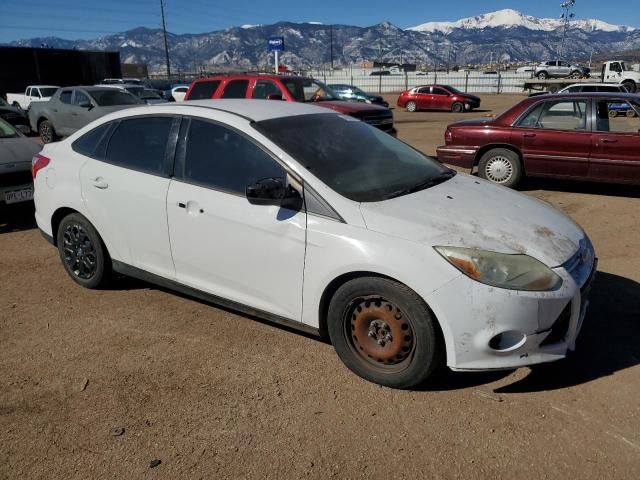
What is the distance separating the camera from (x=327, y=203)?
296 cm

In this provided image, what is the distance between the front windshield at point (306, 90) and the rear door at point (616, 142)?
5.67 meters

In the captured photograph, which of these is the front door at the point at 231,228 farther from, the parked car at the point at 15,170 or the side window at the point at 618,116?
the side window at the point at 618,116

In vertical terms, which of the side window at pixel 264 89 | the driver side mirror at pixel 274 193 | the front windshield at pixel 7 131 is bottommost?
the driver side mirror at pixel 274 193

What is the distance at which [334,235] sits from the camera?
290 cm

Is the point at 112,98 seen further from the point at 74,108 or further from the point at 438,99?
the point at 438,99

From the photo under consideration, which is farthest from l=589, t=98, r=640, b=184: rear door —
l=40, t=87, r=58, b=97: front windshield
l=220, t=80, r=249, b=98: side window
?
l=40, t=87, r=58, b=97: front windshield

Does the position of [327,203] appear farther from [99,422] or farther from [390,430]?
[99,422]

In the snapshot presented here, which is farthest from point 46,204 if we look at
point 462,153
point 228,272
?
point 462,153

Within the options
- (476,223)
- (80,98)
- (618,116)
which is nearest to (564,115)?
(618,116)

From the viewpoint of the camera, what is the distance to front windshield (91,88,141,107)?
13.9 metres

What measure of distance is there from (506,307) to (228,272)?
172 centimetres

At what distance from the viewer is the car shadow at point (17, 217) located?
640 cm

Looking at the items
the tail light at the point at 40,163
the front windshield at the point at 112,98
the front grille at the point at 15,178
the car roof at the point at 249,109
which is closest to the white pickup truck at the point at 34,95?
the front windshield at the point at 112,98

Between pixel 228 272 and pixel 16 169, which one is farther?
pixel 16 169
